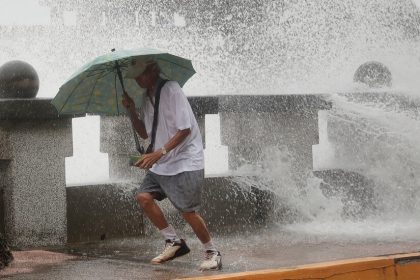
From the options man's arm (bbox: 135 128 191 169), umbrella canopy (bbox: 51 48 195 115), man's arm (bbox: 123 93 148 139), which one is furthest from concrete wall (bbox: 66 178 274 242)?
man's arm (bbox: 135 128 191 169)

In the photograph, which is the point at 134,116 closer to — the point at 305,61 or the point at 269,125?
the point at 269,125

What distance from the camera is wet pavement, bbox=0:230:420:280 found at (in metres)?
5.89

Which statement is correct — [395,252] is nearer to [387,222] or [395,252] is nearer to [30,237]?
[387,222]

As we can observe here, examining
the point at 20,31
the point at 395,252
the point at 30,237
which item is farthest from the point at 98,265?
the point at 20,31

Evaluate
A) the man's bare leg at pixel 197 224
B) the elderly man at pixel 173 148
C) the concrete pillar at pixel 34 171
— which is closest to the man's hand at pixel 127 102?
the elderly man at pixel 173 148

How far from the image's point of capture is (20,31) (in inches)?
506

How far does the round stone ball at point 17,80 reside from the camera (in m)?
7.16

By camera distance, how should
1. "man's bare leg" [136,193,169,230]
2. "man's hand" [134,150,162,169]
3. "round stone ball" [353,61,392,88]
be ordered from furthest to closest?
"round stone ball" [353,61,392,88] < "man's bare leg" [136,193,169,230] < "man's hand" [134,150,162,169]

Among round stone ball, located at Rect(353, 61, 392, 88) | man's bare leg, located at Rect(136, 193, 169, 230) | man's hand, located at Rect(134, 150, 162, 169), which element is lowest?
man's bare leg, located at Rect(136, 193, 169, 230)

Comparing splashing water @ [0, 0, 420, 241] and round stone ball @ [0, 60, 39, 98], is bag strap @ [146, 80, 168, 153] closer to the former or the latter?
round stone ball @ [0, 60, 39, 98]

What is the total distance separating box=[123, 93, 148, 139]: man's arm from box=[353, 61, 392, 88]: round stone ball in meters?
4.93

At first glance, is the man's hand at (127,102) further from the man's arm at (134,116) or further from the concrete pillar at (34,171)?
the concrete pillar at (34,171)

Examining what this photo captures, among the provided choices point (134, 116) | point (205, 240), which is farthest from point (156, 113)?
point (205, 240)

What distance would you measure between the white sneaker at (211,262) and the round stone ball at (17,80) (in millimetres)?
2447
